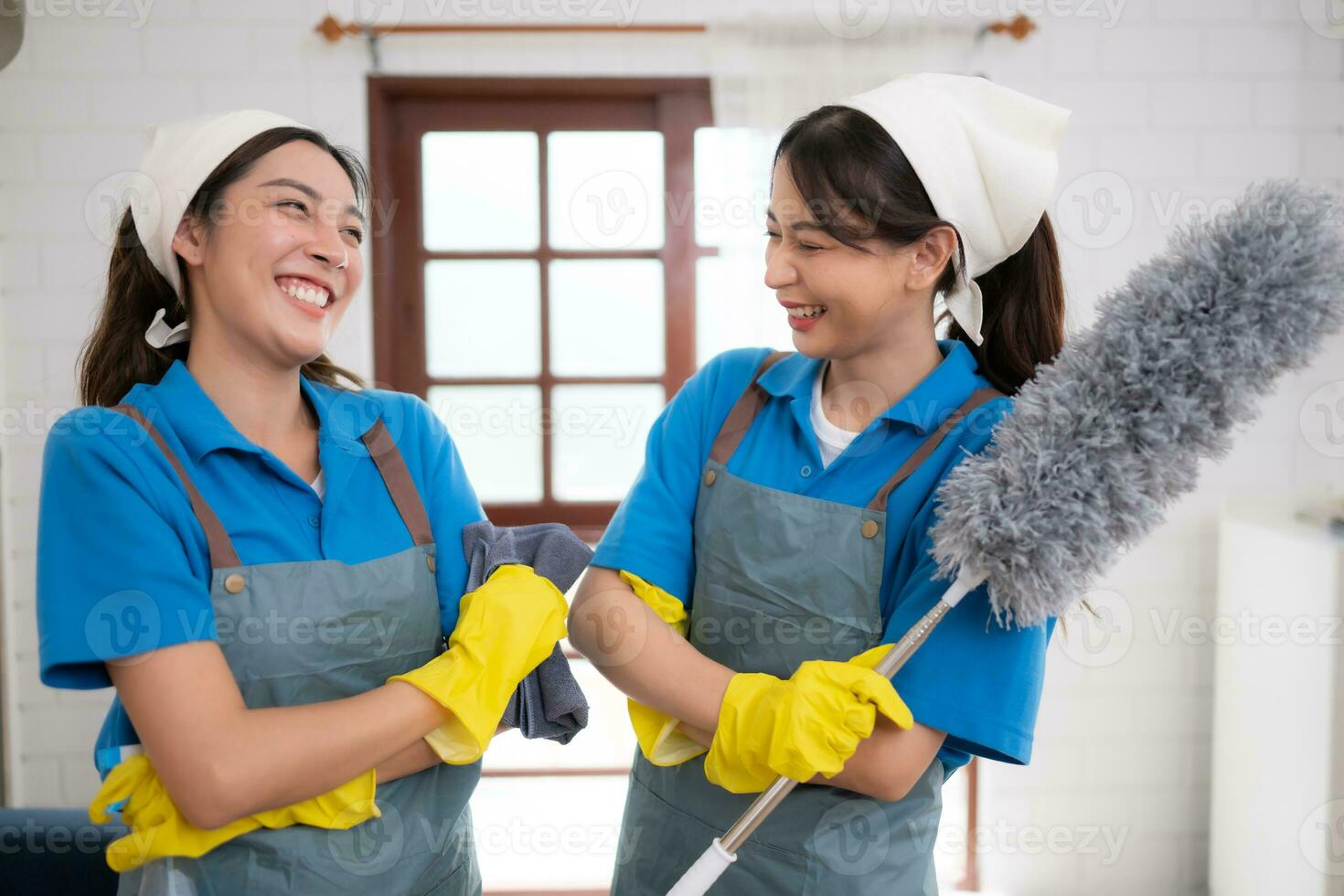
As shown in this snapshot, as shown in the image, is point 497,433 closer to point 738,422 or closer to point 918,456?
point 738,422

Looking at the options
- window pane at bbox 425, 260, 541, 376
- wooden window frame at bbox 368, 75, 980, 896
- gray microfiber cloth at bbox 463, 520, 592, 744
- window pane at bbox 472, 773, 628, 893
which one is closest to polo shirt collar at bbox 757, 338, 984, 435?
gray microfiber cloth at bbox 463, 520, 592, 744

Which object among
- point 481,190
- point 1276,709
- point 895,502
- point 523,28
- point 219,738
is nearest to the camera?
point 219,738

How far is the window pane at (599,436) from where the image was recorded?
286 centimetres

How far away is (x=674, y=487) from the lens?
1294 millimetres

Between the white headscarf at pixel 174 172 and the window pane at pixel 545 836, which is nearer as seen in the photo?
the white headscarf at pixel 174 172

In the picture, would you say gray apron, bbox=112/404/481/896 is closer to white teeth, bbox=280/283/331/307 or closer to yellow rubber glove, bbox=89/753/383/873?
yellow rubber glove, bbox=89/753/383/873

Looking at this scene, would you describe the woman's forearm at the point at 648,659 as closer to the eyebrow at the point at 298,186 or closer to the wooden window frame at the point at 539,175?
the eyebrow at the point at 298,186

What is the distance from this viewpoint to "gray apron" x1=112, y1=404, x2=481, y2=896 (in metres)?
1.09

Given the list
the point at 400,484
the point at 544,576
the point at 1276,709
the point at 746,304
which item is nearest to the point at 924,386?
the point at 544,576

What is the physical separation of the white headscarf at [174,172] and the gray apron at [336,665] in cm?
21

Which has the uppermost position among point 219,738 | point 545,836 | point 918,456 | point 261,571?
point 918,456

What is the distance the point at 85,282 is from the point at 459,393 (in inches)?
39.4

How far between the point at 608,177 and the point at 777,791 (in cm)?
205

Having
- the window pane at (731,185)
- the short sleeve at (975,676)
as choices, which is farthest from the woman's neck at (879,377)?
the window pane at (731,185)
